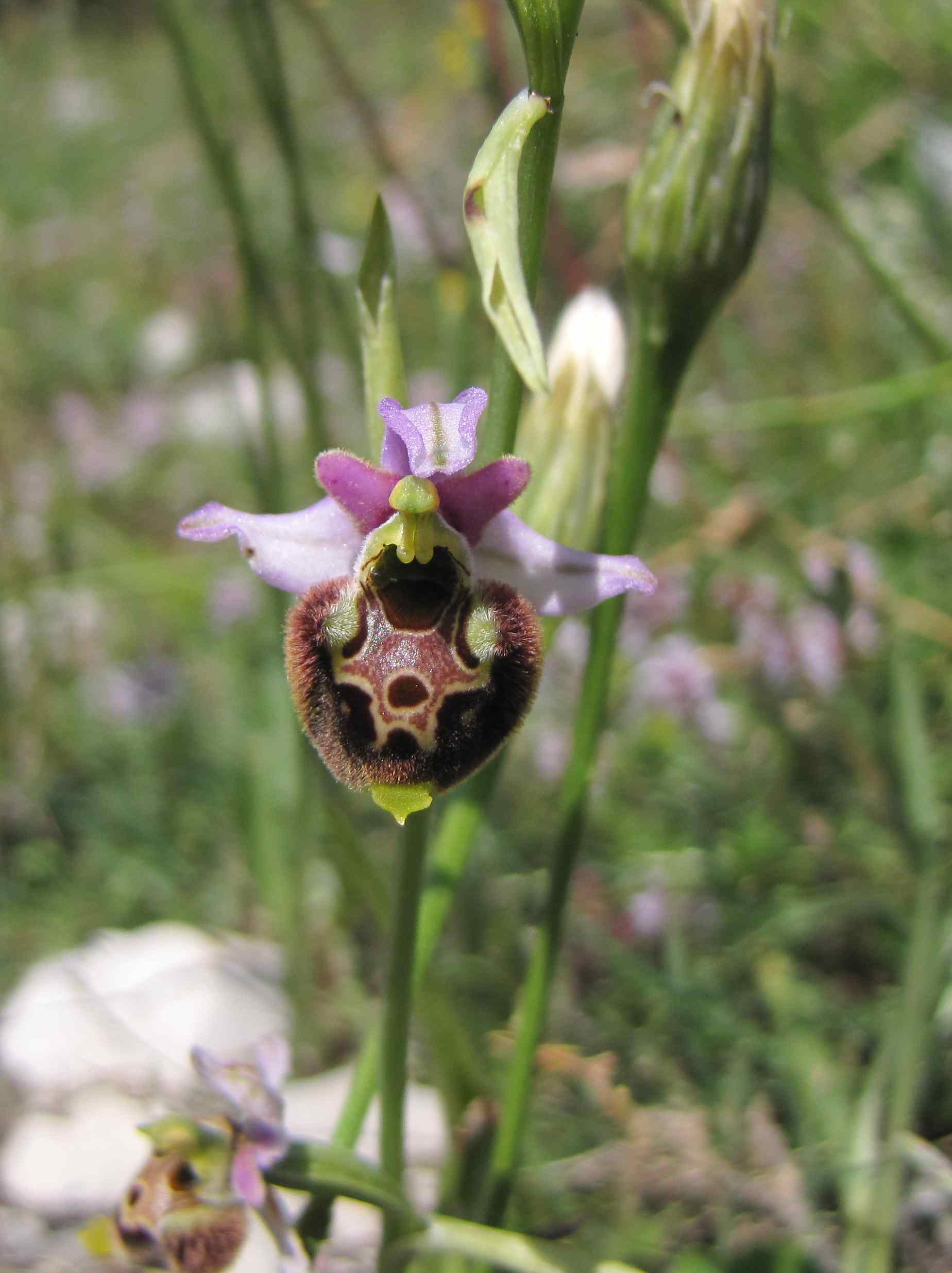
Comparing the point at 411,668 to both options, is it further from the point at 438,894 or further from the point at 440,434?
the point at 438,894

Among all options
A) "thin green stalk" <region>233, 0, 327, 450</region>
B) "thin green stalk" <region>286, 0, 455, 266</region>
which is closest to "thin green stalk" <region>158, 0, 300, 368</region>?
"thin green stalk" <region>233, 0, 327, 450</region>

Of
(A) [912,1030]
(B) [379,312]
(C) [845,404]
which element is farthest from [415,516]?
(C) [845,404]

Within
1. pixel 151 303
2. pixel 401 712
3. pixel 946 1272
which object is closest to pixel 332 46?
pixel 401 712

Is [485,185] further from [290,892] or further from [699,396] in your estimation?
[699,396]

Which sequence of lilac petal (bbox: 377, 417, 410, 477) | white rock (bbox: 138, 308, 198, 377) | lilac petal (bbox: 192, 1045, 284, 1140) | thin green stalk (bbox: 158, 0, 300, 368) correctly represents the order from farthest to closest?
white rock (bbox: 138, 308, 198, 377) < thin green stalk (bbox: 158, 0, 300, 368) < lilac petal (bbox: 192, 1045, 284, 1140) < lilac petal (bbox: 377, 417, 410, 477)

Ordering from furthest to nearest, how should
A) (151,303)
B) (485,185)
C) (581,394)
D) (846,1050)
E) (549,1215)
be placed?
(151,303) → (846,1050) → (549,1215) → (581,394) → (485,185)

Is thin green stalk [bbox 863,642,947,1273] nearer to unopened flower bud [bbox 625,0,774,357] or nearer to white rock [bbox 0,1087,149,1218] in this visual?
unopened flower bud [bbox 625,0,774,357]

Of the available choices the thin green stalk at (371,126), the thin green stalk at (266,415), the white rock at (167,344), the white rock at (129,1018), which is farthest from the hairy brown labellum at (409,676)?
the white rock at (167,344)
